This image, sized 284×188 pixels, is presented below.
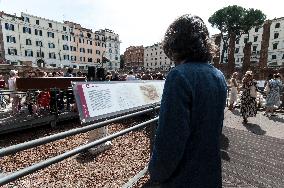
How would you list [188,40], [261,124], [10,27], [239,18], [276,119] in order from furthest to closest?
[239,18]
[10,27]
[276,119]
[261,124]
[188,40]

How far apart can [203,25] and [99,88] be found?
3.45 metres

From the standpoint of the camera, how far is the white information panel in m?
4.18

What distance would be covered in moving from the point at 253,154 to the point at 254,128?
10.9ft

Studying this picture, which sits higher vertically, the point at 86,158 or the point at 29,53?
the point at 29,53

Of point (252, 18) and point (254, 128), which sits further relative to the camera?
point (252, 18)

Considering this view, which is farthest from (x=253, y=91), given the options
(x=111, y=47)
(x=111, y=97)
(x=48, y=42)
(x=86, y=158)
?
(x=111, y=47)

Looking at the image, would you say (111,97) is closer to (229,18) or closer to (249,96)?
(249,96)

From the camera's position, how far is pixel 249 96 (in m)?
9.52

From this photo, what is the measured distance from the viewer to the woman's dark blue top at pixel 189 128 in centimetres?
130

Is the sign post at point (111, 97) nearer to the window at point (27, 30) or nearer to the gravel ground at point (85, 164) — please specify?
the gravel ground at point (85, 164)

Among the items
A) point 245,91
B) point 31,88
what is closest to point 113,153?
point 31,88

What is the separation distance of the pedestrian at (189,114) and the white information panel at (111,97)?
108 inches

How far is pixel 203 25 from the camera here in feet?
5.10

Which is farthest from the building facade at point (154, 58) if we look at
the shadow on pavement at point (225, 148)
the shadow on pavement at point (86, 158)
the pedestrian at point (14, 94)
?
the shadow on pavement at point (86, 158)
